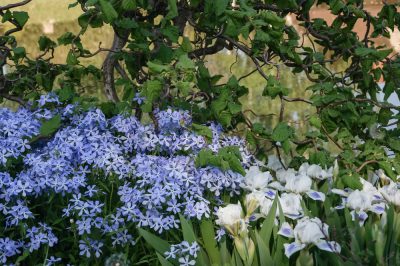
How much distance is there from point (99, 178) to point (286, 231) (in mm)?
741

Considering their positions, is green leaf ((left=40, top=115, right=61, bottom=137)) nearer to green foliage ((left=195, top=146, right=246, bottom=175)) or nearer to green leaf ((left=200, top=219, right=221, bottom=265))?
green foliage ((left=195, top=146, right=246, bottom=175))

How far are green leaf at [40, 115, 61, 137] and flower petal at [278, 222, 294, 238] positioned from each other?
36.1 inches

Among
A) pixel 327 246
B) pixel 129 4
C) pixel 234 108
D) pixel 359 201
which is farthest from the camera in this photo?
pixel 234 108

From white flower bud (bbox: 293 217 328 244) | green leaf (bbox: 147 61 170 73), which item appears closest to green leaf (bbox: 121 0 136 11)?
green leaf (bbox: 147 61 170 73)

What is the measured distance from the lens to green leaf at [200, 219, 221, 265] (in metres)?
2.46

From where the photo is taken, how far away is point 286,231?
7.66ft

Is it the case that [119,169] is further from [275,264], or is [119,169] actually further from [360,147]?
[360,147]

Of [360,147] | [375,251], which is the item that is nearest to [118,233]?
[375,251]

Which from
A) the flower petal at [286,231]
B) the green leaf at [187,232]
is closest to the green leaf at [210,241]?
the green leaf at [187,232]

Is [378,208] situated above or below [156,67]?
below

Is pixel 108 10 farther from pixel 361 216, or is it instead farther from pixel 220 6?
pixel 361 216

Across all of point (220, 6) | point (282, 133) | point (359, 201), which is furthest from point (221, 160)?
point (220, 6)

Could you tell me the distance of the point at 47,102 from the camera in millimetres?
2947

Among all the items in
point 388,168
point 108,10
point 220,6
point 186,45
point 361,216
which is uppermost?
point 108,10
